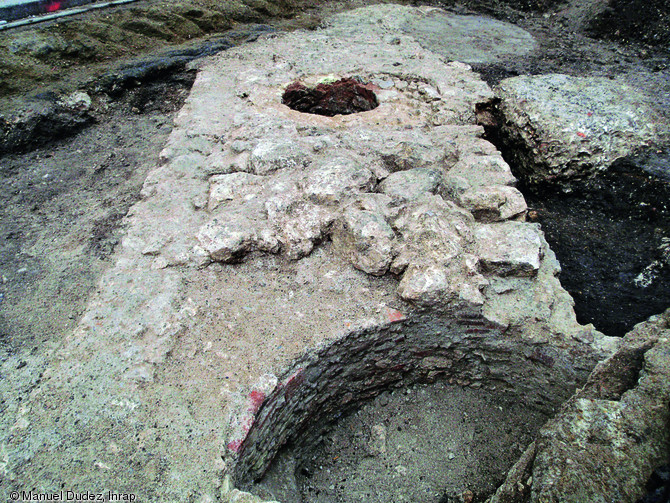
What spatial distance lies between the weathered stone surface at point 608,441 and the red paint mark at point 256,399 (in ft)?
2.65

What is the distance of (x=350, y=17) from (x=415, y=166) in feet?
9.93

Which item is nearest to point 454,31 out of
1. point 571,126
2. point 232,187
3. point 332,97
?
point 332,97

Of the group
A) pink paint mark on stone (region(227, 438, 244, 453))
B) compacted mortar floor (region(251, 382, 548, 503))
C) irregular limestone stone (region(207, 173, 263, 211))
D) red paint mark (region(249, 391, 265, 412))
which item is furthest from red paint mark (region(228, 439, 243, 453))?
irregular limestone stone (region(207, 173, 263, 211))

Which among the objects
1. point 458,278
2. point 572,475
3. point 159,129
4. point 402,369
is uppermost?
point 572,475

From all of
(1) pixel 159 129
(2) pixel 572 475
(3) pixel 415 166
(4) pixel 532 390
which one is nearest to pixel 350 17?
(1) pixel 159 129

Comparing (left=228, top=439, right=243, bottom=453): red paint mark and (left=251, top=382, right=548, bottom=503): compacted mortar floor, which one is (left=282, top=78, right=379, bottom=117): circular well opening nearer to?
(left=251, top=382, right=548, bottom=503): compacted mortar floor

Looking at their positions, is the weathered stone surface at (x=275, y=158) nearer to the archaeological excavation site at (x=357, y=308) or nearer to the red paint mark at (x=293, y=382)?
the archaeological excavation site at (x=357, y=308)

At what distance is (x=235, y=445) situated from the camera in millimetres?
1499

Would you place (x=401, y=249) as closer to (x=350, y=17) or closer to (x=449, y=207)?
(x=449, y=207)

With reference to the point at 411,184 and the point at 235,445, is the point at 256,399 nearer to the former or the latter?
the point at 235,445

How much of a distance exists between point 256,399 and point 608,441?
1.06 m

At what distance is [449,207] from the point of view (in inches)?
89.0

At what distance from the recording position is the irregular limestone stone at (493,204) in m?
2.29

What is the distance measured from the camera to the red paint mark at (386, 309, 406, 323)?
6.34 ft
